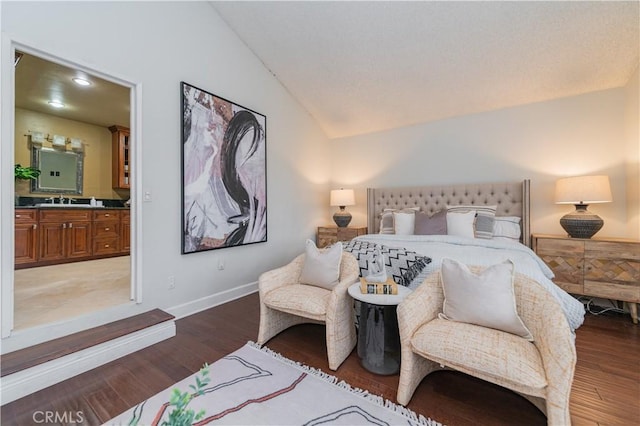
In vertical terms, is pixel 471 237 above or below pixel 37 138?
below

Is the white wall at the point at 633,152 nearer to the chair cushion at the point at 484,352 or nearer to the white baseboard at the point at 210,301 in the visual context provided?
the chair cushion at the point at 484,352

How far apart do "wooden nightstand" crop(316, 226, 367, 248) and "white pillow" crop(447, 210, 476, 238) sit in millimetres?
1498

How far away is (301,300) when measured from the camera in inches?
77.8

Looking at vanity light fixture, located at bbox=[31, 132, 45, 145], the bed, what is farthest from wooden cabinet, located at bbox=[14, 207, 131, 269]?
the bed

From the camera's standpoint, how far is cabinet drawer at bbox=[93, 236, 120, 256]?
4598mm

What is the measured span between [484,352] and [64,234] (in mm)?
5626

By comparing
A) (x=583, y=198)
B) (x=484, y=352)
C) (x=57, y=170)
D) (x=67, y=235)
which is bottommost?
(x=484, y=352)

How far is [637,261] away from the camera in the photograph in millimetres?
2533

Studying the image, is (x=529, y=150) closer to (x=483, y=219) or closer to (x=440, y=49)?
(x=483, y=219)

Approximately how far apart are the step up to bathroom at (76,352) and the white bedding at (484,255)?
219cm

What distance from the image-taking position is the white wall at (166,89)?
1.94 meters

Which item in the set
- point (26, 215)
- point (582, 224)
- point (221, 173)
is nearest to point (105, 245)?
point (26, 215)

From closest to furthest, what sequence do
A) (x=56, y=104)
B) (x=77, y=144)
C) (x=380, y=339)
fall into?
1. (x=380, y=339)
2. (x=56, y=104)
3. (x=77, y=144)

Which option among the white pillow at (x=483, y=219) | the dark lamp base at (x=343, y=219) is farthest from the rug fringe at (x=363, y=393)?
the dark lamp base at (x=343, y=219)
